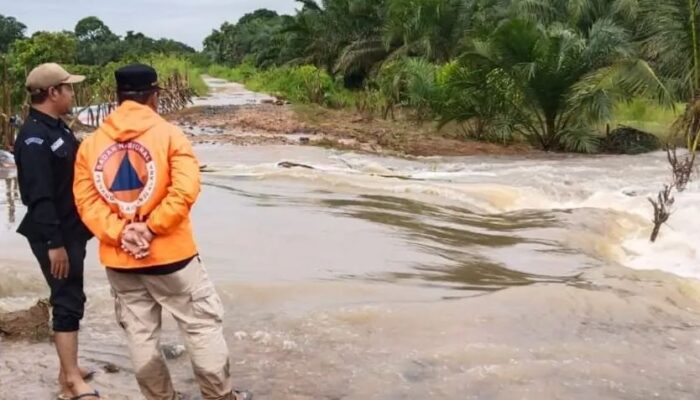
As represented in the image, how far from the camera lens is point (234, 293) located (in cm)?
591

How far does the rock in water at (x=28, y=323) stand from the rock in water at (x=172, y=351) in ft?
2.49

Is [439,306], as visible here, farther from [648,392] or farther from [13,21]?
[13,21]

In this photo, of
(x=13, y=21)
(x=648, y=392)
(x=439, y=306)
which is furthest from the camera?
(x=13, y=21)

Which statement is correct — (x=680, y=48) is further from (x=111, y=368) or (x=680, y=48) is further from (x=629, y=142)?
(x=111, y=368)

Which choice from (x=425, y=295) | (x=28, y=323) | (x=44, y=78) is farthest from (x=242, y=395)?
(x=425, y=295)

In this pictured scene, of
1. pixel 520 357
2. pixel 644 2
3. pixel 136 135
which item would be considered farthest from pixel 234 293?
pixel 644 2

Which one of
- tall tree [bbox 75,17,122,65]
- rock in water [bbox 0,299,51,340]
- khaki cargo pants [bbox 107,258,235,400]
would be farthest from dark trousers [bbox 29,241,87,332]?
tall tree [bbox 75,17,122,65]

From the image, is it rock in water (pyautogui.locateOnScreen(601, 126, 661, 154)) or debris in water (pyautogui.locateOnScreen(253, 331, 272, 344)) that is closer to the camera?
debris in water (pyautogui.locateOnScreen(253, 331, 272, 344))

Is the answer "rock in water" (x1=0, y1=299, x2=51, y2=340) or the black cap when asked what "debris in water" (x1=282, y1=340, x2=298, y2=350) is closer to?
"rock in water" (x1=0, y1=299, x2=51, y2=340)

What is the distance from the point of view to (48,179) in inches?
141

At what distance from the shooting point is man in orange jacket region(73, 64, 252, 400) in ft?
11.1

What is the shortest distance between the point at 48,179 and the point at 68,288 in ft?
1.67

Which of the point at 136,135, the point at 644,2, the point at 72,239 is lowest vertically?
the point at 72,239

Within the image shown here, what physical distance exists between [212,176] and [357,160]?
3.85 metres
